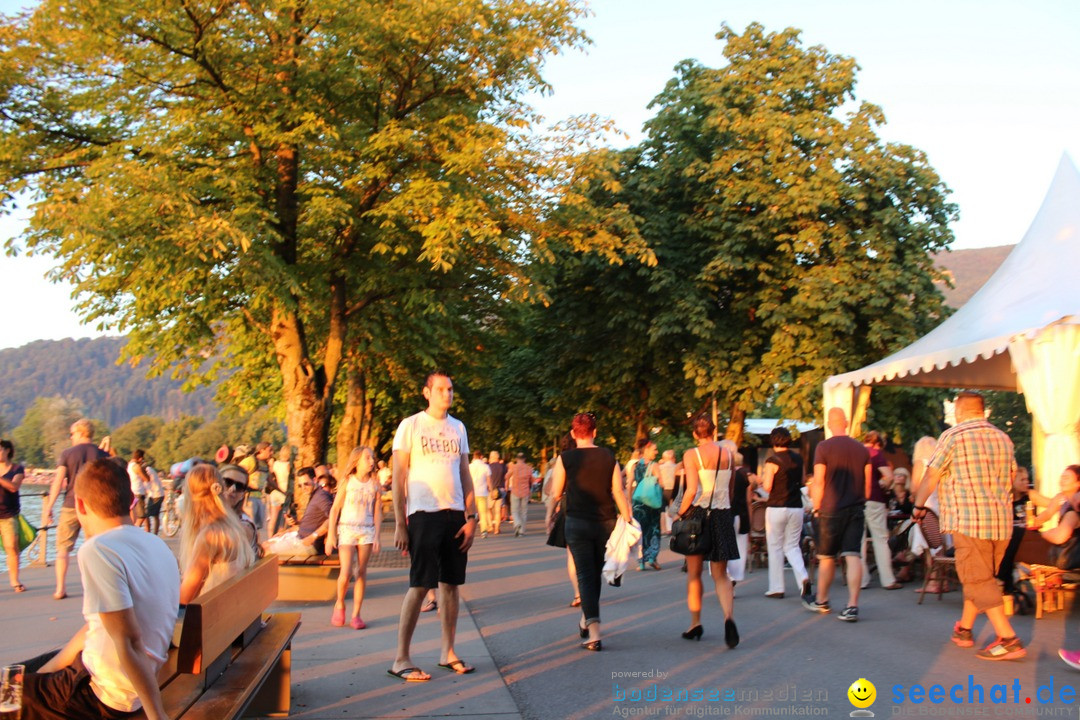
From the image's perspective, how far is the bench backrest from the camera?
4.53 meters

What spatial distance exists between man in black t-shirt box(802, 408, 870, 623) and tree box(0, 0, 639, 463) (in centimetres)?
796

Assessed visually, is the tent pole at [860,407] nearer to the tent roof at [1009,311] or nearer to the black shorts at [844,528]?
the tent roof at [1009,311]

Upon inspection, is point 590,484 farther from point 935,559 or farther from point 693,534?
point 935,559

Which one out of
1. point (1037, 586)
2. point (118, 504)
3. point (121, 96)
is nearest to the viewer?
point (118, 504)

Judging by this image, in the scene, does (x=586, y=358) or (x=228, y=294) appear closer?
(x=228, y=294)

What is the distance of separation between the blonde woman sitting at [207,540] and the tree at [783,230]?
18476 millimetres

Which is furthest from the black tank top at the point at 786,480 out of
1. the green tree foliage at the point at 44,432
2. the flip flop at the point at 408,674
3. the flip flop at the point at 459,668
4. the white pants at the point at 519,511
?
the green tree foliage at the point at 44,432

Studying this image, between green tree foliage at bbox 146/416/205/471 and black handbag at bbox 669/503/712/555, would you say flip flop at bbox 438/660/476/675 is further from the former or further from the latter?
green tree foliage at bbox 146/416/205/471

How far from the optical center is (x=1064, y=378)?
11875 millimetres

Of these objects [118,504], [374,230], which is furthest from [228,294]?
[118,504]

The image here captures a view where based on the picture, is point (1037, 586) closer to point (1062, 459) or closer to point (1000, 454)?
point (1062, 459)

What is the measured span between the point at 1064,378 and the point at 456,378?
17.1m

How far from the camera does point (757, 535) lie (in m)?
15.8

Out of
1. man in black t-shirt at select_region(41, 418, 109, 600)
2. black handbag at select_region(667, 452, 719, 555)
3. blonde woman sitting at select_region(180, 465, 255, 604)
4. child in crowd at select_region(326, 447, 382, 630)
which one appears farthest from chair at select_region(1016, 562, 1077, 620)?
man in black t-shirt at select_region(41, 418, 109, 600)
